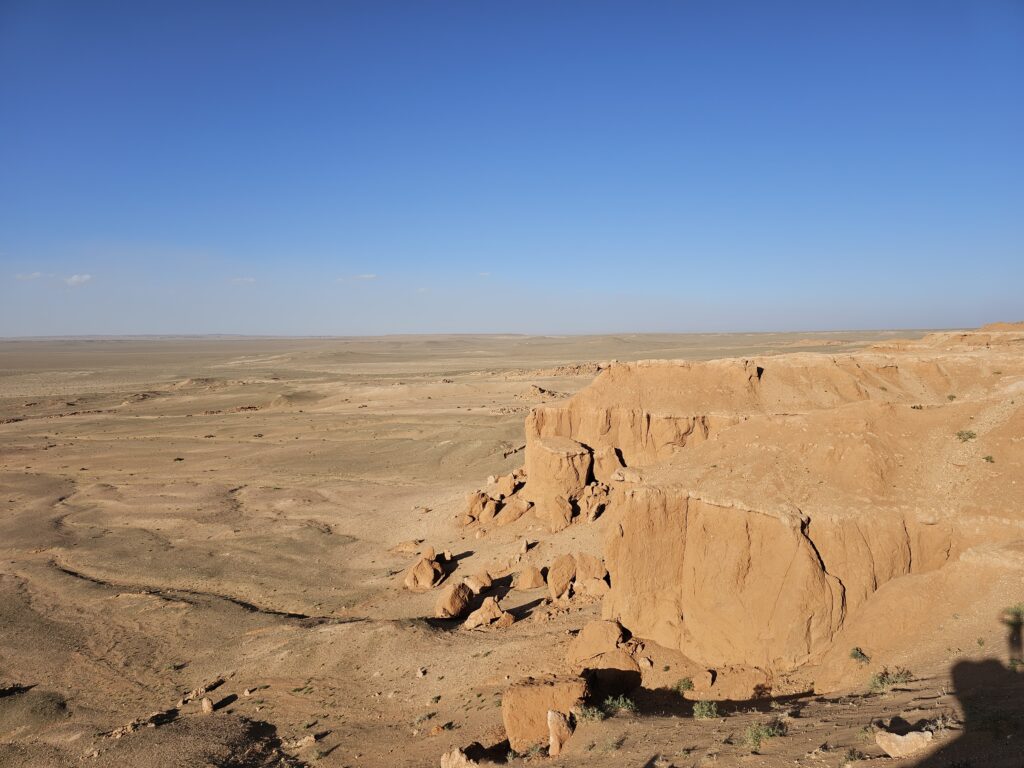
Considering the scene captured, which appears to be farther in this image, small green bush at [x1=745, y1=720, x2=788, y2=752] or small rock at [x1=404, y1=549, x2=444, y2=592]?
small rock at [x1=404, y1=549, x2=444, y2=592]

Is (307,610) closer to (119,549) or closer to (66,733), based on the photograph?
(66,733)

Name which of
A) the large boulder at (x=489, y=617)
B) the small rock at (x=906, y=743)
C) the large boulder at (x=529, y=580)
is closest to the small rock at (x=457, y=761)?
the small rock at (x=906, y=743)

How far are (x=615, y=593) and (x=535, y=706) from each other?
3.86 m

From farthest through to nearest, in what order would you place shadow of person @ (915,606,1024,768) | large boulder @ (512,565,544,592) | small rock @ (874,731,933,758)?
large boulder @ (512,565,544,592) < small rock @ (874,731,933,758) < shadow of person @ (915,606,1024,768)

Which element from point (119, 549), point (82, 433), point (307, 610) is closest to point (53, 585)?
point (119, 549)

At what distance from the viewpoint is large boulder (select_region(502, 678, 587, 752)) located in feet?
34.3

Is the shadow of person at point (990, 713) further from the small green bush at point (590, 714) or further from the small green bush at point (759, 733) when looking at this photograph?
the small green bush at point (590, 714)

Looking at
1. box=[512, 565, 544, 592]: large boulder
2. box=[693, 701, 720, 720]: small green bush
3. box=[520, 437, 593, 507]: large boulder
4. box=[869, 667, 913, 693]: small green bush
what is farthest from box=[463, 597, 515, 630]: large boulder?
box=[869, 667, 913, 693]: small green bush

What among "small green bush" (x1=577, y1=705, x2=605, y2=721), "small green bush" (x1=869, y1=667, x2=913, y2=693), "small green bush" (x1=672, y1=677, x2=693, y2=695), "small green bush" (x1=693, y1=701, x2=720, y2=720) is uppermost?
"small green bush" (x1=869, y1=667, x2=913, y2=693)

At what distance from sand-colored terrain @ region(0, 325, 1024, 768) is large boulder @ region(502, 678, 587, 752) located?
2.9 inches

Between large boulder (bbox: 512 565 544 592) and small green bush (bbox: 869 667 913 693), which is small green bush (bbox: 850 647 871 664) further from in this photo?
large boulder (bbox: 512 565 544 592)

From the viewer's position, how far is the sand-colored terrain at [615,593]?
9.62 metres

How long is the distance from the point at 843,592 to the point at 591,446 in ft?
43.9

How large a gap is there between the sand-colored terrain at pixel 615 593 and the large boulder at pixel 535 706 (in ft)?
0.24
